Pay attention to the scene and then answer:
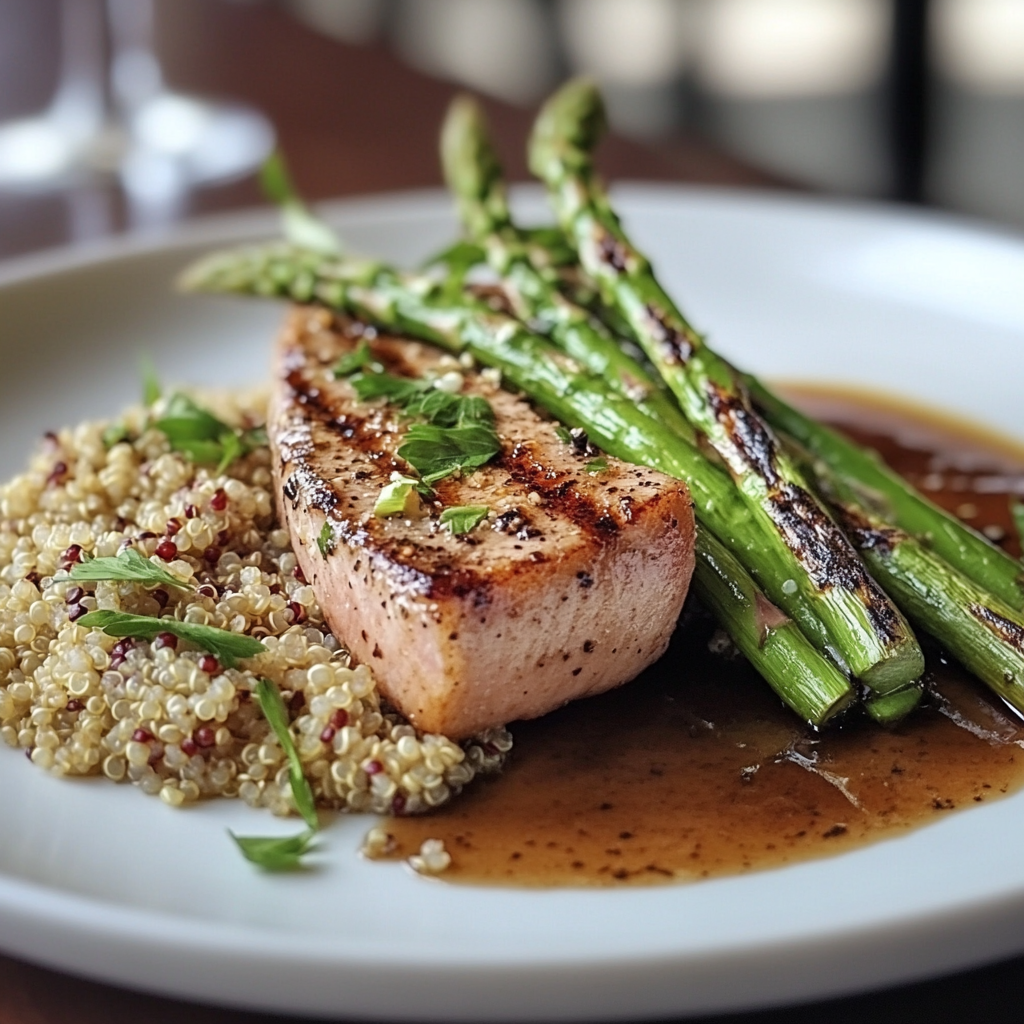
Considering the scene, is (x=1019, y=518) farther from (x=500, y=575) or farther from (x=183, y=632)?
(x=183, y=632)

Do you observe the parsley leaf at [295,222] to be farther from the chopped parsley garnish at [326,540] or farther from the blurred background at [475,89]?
the chopped parsley garnish at [326,540]

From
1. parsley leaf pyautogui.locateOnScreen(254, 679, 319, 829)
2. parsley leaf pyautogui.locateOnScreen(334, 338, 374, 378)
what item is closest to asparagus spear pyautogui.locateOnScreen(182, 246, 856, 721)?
parsley leaf pyautogui.locateOnScreen(334, 338, 374, 378)

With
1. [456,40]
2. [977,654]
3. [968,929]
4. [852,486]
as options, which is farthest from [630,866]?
[456,40]

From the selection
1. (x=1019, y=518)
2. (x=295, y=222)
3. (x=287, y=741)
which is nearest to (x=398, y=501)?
(x=287, y=741)

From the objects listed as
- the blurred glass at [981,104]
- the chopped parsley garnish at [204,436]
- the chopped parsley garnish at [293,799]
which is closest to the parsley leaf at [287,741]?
the chopped parsley garnish at [293,799]

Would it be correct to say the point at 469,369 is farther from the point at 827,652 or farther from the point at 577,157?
the point at 827,652

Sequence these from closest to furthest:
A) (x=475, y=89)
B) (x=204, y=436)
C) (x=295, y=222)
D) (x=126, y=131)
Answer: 1. (x=204, y=436)
2. (x=295, y=222)
3. (x=126, y=131)
4. (x=475, y=89)

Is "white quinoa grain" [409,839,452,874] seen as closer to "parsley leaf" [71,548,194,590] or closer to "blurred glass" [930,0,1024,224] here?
"parsley leaf" [71,548,194,590]

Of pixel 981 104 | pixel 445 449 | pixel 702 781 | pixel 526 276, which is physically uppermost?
pixel 981 104
